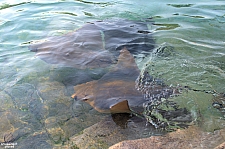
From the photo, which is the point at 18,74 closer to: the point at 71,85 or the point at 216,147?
the point at 71,85

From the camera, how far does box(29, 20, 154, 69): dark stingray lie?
15.1 ft

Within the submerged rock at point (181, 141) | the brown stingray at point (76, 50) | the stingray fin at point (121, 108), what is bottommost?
the submerged rock at point (181, 141)

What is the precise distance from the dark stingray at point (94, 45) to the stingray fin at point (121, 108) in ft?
5.09

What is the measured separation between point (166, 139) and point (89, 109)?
3.93ft

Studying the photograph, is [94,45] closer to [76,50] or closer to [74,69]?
[76,50]

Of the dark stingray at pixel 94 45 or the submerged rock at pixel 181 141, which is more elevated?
the dark stingray at pixel 94 45

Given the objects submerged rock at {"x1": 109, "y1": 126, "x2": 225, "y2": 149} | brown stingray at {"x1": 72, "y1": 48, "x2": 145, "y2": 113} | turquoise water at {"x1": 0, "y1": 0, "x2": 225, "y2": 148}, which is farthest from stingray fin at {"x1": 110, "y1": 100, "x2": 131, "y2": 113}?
submerged rock at {"x1": 109, "y1": 126, "x2": 225, "y2": 149}

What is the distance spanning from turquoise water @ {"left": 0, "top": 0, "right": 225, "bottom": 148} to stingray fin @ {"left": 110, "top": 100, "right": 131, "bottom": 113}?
286 mm

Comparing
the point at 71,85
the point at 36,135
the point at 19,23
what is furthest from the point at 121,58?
the point at 19,23

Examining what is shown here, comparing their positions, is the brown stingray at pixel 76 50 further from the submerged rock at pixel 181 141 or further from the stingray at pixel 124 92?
the submerged rock at pixel 181 141

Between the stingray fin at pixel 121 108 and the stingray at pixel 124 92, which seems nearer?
the stingray fin at pixel 121 108

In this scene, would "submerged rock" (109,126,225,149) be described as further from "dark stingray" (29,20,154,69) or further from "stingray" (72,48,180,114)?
"dark stingray" (29,20,154,69)

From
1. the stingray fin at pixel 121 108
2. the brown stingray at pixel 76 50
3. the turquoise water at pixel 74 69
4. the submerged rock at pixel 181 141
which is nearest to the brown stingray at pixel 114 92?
the stingray fin at pixel 121 108

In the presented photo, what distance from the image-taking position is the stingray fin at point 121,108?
2.88 m
